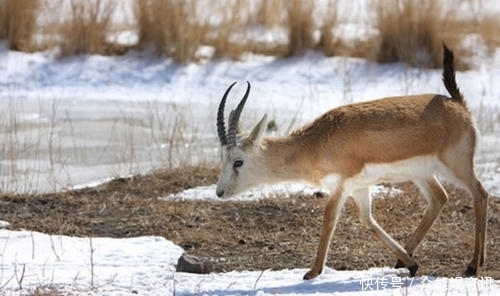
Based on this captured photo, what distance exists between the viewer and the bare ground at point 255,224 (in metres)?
7.57

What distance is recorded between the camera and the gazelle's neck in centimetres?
713

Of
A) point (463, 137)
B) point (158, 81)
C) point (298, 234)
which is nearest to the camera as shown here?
point (463, 137)

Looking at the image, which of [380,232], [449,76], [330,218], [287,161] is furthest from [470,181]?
[287,161]

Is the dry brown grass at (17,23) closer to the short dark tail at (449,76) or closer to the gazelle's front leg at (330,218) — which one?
the short dark tail at (449,76)

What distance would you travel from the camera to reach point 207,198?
9469 millimetres

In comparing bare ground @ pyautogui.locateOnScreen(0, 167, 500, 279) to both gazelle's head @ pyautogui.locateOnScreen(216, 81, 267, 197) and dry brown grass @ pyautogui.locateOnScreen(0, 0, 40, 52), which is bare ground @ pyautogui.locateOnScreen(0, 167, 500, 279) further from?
dry brown grass @ pyautogui.locateOnScreen(0, 0, 40, 52)

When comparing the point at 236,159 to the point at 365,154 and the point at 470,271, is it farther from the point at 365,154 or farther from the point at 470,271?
the point at 470,271

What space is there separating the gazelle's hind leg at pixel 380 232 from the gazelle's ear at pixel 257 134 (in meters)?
0.78

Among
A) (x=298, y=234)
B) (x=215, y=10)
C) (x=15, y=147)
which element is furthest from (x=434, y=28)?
(x=298, y=234)

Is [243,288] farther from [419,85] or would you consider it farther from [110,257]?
[419,85]

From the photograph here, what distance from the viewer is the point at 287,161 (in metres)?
7.19

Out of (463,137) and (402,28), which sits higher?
(463,137)

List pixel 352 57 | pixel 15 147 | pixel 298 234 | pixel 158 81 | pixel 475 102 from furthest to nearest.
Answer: pixel 352 57
pixel 158 81
pixel 475 102
pixel 15 147
pixel 298 234

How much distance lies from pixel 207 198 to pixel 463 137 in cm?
309
